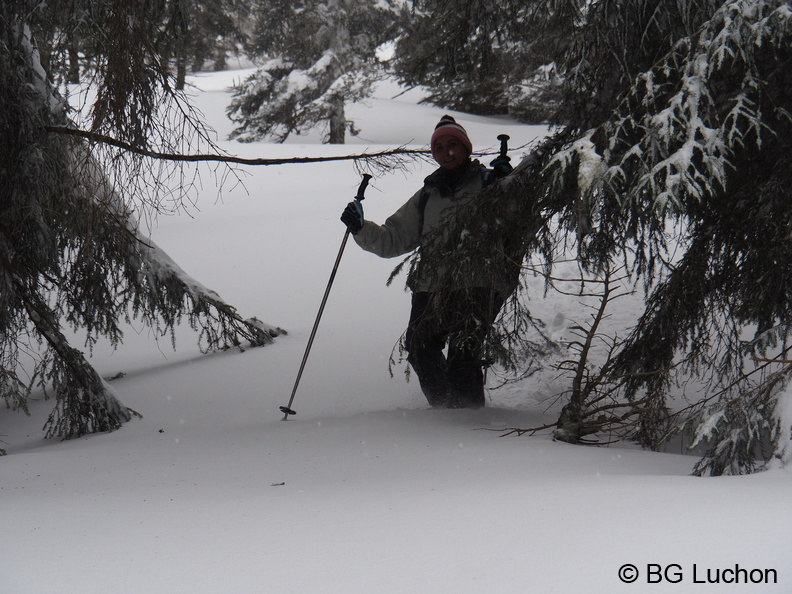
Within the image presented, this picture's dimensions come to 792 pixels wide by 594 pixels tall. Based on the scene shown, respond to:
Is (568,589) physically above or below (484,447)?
above

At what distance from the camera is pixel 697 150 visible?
10.2 feet

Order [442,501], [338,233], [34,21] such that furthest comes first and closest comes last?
1. [338,233]
2. [34,21]
3. [442,501]

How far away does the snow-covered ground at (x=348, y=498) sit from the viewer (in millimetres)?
1960

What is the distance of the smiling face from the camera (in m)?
4.69

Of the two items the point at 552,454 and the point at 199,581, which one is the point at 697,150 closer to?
the point at 552,454

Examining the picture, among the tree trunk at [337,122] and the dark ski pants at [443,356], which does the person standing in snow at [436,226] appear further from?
the tree trunk at [337,122]

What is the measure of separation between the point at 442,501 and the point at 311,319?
5.04 m

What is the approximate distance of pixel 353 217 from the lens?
15.4 ft

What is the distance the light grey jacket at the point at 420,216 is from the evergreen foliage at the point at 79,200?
141cm

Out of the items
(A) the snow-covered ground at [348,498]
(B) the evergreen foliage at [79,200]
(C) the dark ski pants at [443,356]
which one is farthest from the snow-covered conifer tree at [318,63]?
(C) the dark ski pants at [443,356]

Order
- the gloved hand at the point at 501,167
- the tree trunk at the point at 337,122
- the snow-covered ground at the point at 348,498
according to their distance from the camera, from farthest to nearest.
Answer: the tree trunk at the point at 337,122 < the gloved hand at the point at 501,167 < the snow-covered ground at the point at 348,498

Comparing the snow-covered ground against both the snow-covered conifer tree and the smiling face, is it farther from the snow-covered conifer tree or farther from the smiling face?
the snow-covered conifer tree

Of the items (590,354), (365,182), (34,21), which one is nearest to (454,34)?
(365,182)

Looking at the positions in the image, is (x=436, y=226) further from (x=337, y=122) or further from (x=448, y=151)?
(x=337, y=122)
